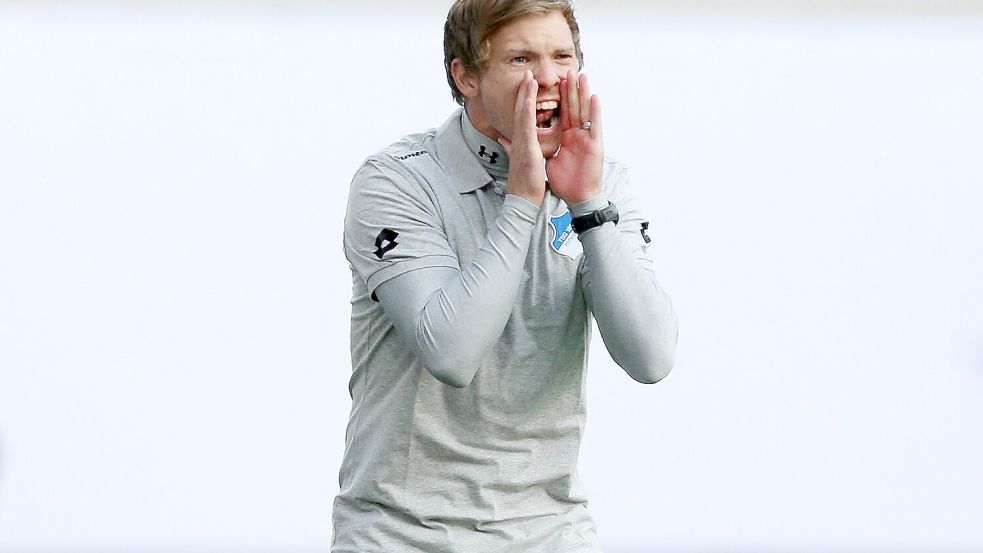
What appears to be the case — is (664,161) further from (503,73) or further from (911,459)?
(503,73)

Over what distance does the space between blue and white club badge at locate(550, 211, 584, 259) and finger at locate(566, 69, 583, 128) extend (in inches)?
4.8

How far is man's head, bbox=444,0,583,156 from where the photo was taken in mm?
1783

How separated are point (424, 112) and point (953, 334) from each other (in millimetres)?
1527

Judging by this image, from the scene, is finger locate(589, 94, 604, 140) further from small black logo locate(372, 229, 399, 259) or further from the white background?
the white background

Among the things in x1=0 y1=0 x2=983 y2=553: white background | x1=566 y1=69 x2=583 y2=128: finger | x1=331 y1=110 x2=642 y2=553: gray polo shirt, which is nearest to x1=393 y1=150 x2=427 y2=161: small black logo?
x1=331 y1=110 x2=642 y2=553: gray polo shirt

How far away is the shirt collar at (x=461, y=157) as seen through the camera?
1835 millimetres

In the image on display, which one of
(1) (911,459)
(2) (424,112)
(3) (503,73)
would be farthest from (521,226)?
(1) (911,459)

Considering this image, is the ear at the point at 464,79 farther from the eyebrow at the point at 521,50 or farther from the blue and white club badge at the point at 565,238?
the blue and white club badge at the point at 565,238

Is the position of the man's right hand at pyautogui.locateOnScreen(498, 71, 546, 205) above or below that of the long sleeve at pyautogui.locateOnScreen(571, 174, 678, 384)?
above

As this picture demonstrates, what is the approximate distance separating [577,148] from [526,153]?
0.10 meters

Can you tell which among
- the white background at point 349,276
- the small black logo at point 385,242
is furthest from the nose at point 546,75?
the white background at point 349,276

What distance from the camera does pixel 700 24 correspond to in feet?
12.0

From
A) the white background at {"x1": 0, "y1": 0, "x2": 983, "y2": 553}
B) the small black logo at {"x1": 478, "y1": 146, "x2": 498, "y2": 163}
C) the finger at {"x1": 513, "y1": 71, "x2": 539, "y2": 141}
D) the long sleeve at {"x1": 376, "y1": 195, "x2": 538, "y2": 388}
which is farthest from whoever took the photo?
the white background at {"x1": 0, "y1": 0, "x2": 983, "y2": 553}

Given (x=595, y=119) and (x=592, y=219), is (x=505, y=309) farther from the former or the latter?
(x=595, y=119)
